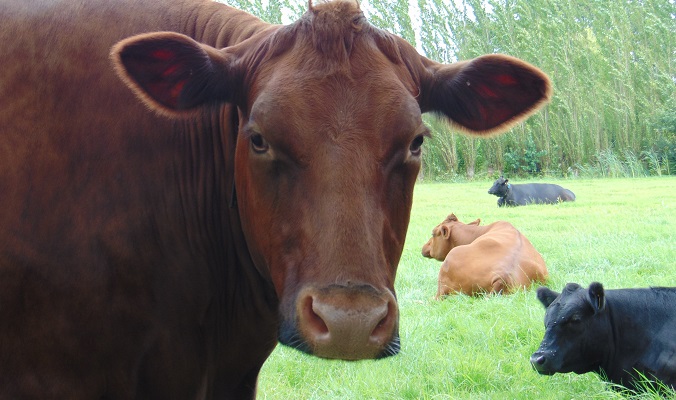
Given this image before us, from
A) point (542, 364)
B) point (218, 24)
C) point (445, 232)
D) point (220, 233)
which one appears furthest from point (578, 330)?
point (445, 232)

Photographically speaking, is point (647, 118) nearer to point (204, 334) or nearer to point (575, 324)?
point (575, 324)

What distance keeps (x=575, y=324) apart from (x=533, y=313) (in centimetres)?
107

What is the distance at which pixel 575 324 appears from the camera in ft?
16.6

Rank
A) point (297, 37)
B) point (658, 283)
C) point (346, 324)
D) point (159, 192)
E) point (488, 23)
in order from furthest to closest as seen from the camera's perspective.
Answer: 1. point (488, 23)
2. point (658, 283)
3. point (159, 192)
4. point (297, 37)
5. point (346, 324)

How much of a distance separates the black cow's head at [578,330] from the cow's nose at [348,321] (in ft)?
9.78

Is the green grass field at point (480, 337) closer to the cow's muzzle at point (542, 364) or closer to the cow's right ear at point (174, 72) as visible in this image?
the cow's muzzle at point (542, 364)

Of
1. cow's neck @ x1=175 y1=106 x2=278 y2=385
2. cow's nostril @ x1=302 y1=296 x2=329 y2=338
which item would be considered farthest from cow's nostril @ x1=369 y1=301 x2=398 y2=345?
cow's neck @ x1=175 y1=106 x2=278 y2=385

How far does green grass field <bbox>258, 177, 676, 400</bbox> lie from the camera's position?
15.1 ft

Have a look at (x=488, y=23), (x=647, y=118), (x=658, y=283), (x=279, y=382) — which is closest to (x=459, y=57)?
(x=488, y=23)

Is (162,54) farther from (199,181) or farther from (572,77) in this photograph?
(572,77)

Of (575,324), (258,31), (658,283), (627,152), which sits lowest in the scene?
(627,152)

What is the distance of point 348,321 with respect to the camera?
197cm

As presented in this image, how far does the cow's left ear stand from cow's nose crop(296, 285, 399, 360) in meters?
1.02

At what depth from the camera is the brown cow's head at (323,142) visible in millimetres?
2074
